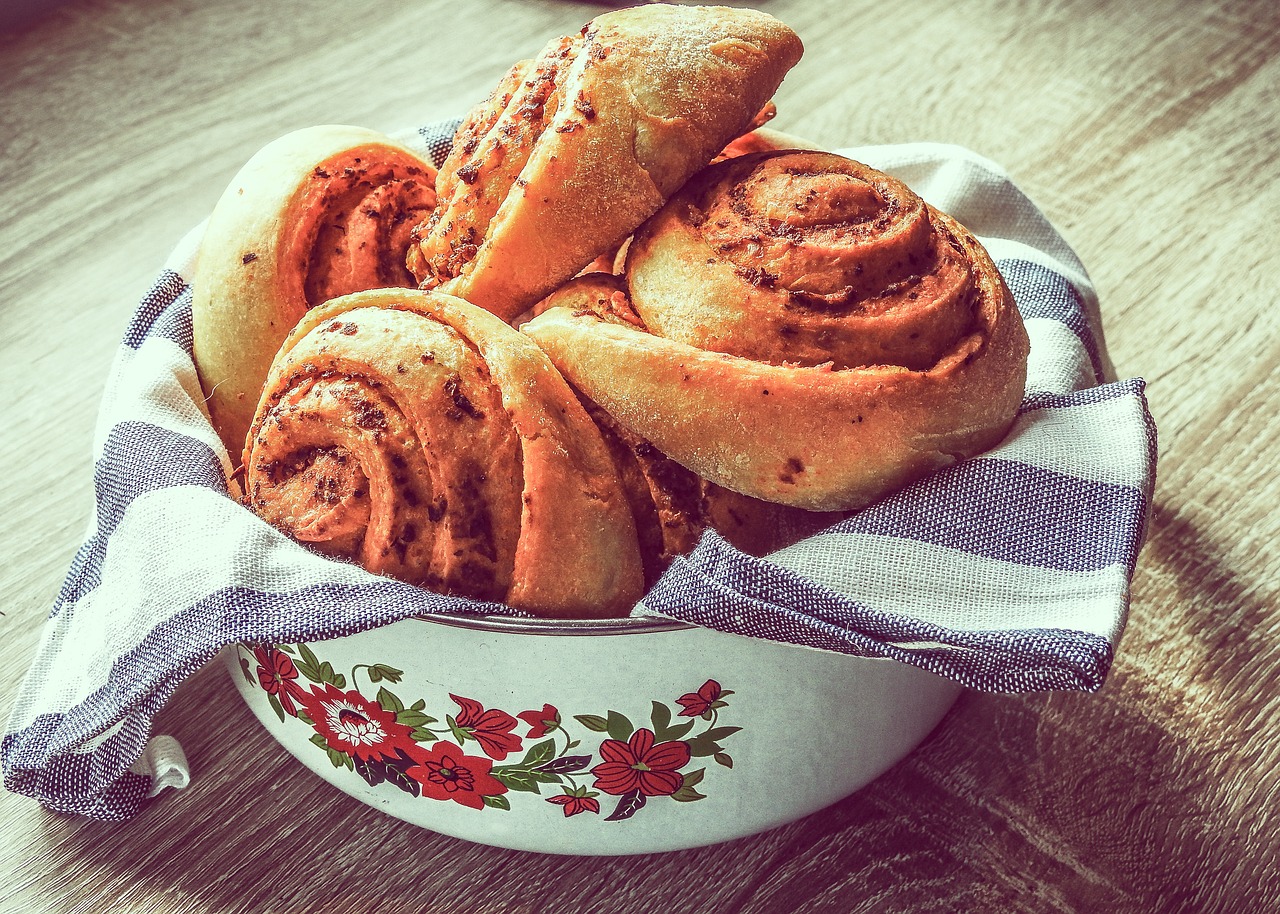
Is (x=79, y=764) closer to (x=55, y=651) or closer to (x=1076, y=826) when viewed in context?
(x=55, y=651)

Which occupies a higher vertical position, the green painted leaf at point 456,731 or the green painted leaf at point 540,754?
the green painted leaf at point 456,731

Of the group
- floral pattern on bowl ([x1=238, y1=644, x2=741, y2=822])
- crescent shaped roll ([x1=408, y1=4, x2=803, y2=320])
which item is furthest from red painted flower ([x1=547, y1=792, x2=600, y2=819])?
crescent shaped roll ([x1=408, y1=4, x2=803, y2=320])

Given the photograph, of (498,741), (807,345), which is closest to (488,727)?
(498,741)

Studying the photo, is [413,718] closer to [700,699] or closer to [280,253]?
[700,699]

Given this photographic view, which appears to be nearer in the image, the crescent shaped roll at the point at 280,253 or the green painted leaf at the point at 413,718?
the green painted leaf at the point at 413,718

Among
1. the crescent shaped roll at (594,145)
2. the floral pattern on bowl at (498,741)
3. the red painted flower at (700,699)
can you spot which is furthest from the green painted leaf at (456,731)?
the crescent shaped roll at (594,145)

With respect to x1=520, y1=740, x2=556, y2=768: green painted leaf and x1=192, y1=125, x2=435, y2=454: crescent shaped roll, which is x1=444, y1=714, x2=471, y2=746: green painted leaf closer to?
x1=520, y1=740, x2=556, y2=768: green painted leaf

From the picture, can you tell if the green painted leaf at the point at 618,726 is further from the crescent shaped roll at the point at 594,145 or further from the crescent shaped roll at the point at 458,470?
the crescent shaped roll at the point at 594,145
